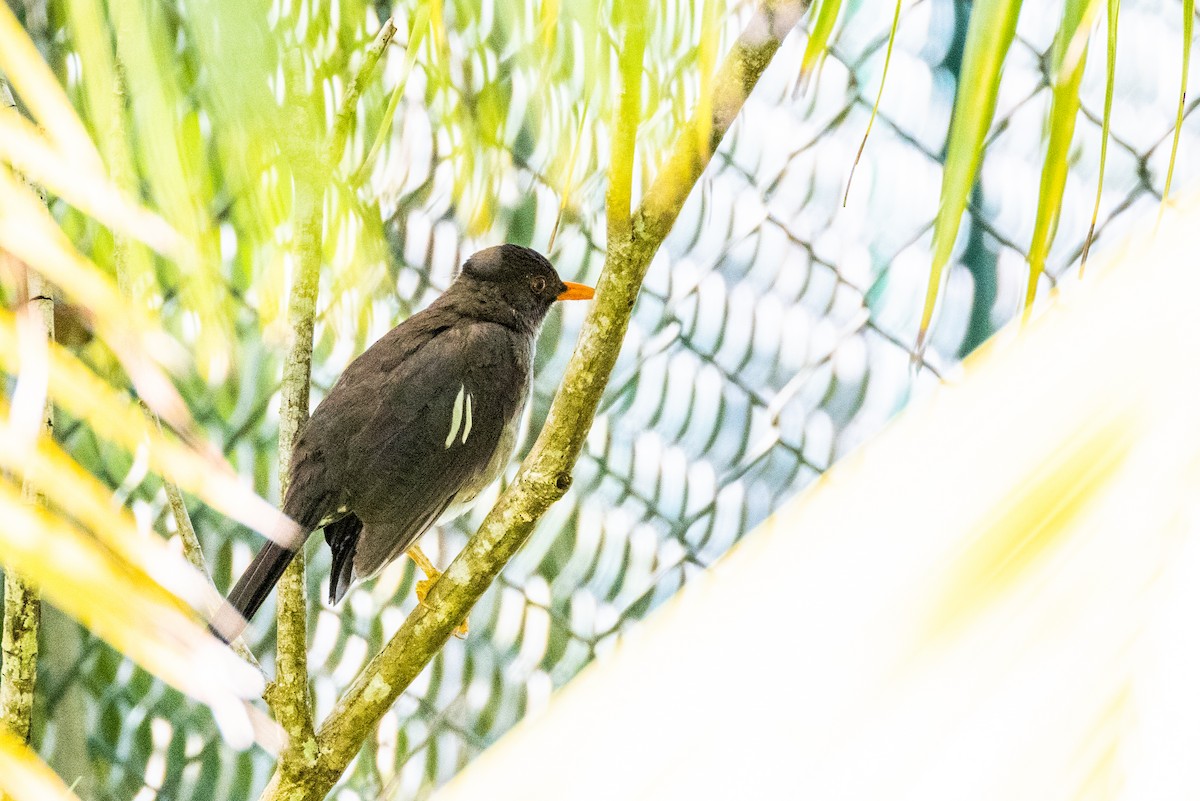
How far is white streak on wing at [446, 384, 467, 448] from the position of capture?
48.5 inches

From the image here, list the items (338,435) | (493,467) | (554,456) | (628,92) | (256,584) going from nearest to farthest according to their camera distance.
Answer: (628,92)
(554,456)
(256,584)
(338,435)
(493,467)

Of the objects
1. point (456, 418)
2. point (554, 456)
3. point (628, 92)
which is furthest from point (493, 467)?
point (628, 92)

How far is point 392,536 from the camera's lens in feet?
3.92

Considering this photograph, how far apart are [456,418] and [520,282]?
31 cm

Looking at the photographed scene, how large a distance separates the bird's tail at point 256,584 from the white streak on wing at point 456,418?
9.2 inches

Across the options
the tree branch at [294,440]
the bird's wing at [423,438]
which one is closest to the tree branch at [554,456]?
the tree branch at [294,440]

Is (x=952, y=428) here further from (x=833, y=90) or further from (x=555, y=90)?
(x=833, y=90)

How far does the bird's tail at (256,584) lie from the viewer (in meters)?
1.02

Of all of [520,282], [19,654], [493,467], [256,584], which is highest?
[520,282]

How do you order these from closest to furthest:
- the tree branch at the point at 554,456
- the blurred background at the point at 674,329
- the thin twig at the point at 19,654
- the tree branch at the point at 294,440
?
the tree branch at the point at 554,456 → the tree branch at the point at 294,440 → the thin twig at the point at 19,654 → the blurred background at the point at 674,329

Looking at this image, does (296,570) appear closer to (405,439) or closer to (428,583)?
(405,439)

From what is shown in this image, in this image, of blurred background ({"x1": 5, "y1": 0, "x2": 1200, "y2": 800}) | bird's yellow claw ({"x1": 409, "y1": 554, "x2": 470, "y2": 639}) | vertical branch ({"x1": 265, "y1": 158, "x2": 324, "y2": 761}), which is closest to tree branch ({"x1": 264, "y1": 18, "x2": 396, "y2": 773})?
vertical branch ({"x1": 265, "y1": 158, "x2": 324, "y2": 761})

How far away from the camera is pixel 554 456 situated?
2.80ft

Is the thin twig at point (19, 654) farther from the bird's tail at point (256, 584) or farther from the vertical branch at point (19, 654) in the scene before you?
the bird's tail at point (256, 584)
